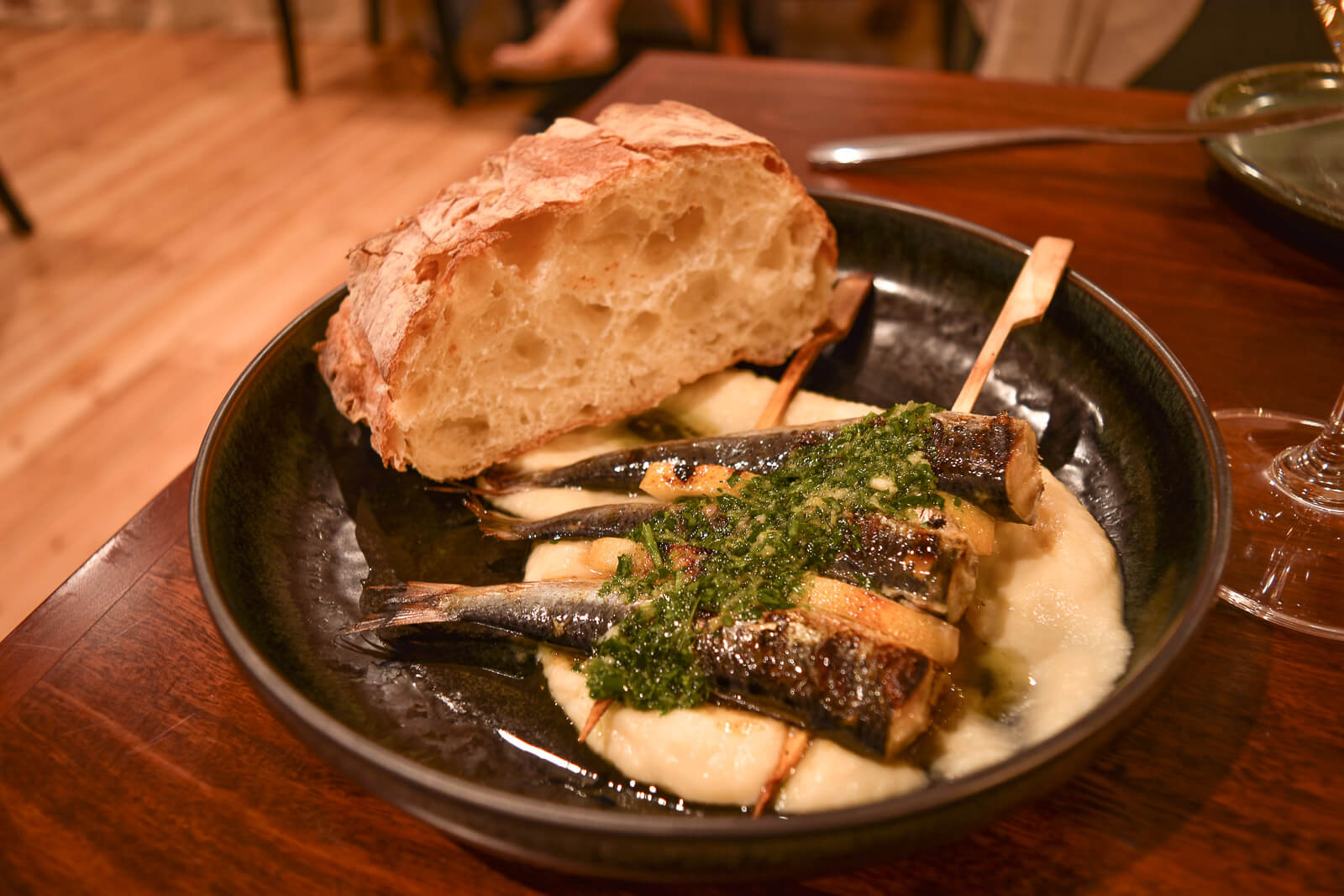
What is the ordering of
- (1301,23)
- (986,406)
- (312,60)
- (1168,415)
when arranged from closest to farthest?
(1168,415) → (986,406) → (1301,23) → (312,60)

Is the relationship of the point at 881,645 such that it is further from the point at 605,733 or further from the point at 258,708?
the point at 258,708

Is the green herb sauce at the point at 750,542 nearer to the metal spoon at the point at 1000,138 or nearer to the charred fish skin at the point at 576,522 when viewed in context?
the charred fish skin at the point at 576,522

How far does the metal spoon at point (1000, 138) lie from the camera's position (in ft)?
7.96

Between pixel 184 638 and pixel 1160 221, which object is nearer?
pixel 184 638

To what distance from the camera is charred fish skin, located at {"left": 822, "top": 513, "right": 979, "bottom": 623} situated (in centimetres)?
135

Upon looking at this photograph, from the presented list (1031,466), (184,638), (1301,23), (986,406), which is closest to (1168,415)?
(1031,466)

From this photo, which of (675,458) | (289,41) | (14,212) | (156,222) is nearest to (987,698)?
(675,458)

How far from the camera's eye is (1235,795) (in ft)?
3.92

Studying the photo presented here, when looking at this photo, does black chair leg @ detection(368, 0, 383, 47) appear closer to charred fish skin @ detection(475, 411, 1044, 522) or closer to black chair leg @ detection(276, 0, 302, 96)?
black chair leg @ detection(276, 0, 302, 96)

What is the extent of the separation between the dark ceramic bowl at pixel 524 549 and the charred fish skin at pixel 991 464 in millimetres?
253

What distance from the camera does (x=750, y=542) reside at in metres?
1.48

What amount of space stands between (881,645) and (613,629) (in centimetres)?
44

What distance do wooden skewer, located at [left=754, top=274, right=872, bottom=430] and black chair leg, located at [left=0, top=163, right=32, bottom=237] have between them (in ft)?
17.1

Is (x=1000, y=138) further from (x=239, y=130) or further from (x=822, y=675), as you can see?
(x=239, y=130)
